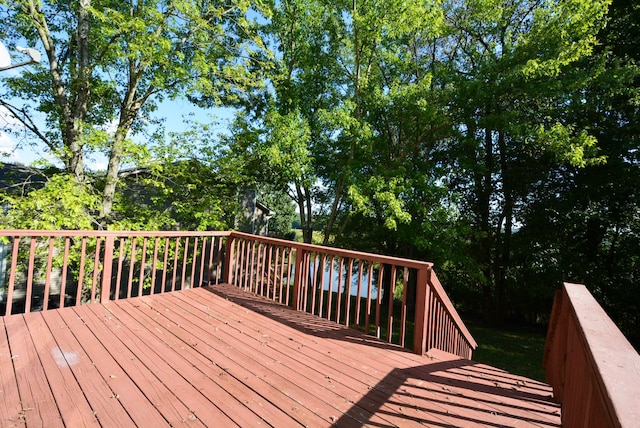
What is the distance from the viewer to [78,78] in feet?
22.8

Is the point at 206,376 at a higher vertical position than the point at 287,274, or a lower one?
lower

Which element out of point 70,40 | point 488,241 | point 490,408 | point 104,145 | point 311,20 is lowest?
point 490,408

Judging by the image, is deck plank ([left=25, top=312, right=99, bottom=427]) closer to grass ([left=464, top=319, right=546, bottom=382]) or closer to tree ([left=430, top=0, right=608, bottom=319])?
grass ([left=464, top=319, right=546, bottom=382])

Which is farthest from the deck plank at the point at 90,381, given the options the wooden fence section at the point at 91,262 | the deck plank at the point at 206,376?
the wooden fence section at the point at 91,262

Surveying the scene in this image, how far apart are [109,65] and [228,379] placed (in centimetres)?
886

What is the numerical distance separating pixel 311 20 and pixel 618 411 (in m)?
11.2

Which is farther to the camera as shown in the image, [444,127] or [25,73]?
[444,127]

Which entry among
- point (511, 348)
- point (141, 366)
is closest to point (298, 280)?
point (141, 366)

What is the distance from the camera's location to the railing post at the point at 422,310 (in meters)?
3.11

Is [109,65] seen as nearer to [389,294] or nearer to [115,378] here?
[115,378]

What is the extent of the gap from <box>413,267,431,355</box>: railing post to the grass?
234 inches

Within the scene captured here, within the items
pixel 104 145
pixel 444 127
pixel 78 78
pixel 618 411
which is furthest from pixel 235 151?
pixel 618 411

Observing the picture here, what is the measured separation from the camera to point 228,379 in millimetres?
2361

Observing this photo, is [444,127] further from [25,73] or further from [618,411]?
[25,73]
